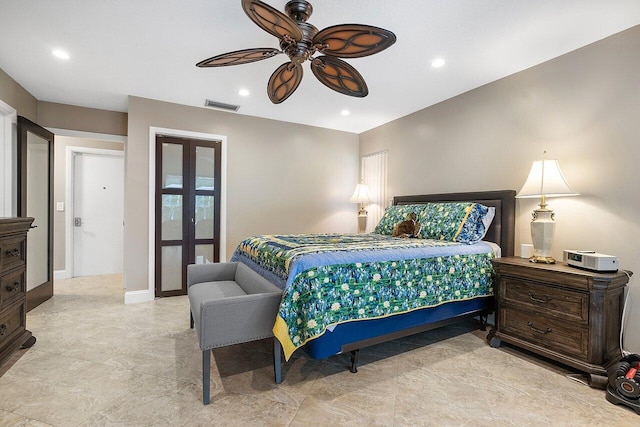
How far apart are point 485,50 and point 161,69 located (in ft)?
9.98

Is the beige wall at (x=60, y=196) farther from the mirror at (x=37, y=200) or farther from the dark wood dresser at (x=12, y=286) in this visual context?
the dark wood dresser at (x=12, y=286)

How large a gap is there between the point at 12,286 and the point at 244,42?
263cm

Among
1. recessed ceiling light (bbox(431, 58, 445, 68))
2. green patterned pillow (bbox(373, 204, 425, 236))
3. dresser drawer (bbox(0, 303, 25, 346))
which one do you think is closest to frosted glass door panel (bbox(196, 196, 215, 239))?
dresser drawer (bbox(0, 303, 25, 346))

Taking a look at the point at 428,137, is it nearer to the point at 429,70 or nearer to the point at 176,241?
the point at 429,70

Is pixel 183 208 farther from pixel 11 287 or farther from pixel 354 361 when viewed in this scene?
pixel 354 361

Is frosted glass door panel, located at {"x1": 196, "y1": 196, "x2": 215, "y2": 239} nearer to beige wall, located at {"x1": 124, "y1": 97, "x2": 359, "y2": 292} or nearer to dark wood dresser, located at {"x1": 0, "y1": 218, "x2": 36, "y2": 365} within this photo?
beige wall, located at {"x1": 124, "y1": 97, "x2": 359, "y2": 292}

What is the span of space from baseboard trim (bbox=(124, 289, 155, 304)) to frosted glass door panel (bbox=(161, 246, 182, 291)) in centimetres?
18

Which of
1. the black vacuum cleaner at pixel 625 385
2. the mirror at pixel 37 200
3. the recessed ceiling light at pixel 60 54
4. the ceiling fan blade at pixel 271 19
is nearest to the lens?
the ceiling fan blade at pixel 271 19

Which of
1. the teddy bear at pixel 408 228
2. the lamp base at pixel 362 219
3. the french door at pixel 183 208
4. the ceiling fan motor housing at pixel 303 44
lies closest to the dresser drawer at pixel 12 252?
the french door at pixel 183 208

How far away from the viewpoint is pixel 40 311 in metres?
3.24

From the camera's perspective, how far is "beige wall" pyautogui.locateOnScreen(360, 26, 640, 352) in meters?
2.20

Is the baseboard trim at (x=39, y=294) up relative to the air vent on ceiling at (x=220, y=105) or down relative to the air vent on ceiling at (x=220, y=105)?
down

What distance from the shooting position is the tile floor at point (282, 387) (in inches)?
63.1

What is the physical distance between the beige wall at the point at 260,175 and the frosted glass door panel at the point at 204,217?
0.24 m
